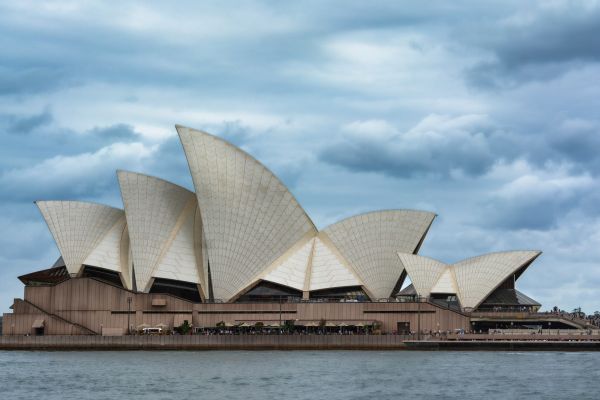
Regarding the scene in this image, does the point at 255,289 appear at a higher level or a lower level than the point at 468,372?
higher

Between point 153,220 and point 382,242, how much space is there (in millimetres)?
18548

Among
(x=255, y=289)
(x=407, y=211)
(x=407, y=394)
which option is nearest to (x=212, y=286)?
(x=255, y=289)

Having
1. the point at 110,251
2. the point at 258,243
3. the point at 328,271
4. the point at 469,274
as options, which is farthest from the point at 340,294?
the point at 110,251

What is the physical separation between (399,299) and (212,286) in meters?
15.3

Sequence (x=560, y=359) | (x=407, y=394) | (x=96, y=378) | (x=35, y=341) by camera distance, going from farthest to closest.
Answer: (x=35, y=341) < (x=560, y=359) < (x=96, y=378) < (x=407, y=394)

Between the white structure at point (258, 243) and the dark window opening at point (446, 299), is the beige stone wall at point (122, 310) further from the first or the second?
the dark window opening at point (446, 299)

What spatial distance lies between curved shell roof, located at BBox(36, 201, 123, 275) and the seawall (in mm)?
8282

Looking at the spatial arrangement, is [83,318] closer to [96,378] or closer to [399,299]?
[399,299]

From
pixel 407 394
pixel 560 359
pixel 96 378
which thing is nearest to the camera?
pixel 407 394

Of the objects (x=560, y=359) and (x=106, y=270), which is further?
(x=106, y=270)

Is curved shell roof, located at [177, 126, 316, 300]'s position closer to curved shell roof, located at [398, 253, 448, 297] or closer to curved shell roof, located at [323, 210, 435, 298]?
curved shell roof, located at [323, 210, 435, 298]

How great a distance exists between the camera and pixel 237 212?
317 ft

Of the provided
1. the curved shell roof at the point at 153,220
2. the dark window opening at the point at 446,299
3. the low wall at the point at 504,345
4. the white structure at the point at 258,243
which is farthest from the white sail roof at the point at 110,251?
the low wall at the point at 504,345

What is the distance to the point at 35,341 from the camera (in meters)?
94.6
